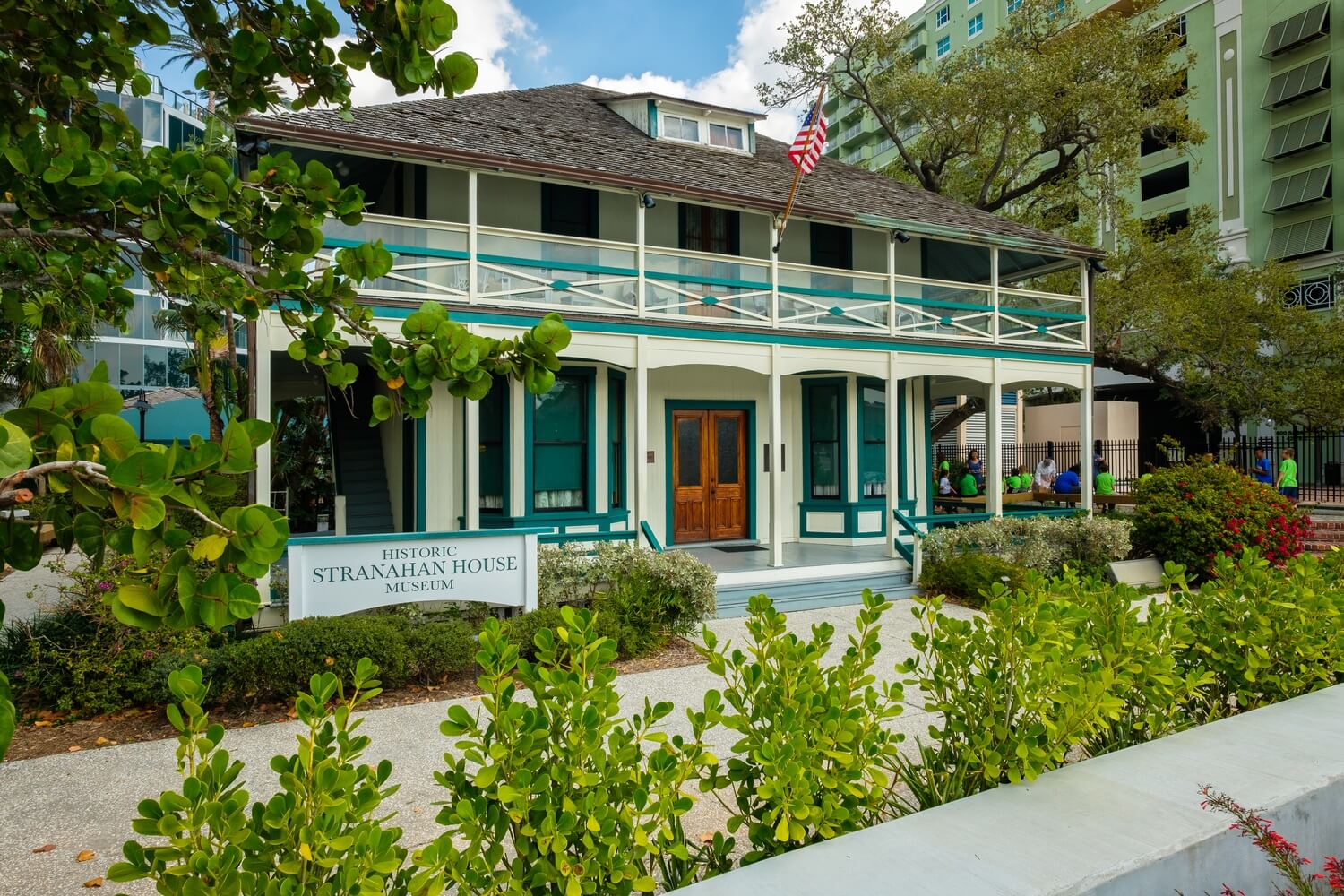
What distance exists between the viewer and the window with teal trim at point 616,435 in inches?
516

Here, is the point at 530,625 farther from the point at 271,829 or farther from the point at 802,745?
the point at 271,829

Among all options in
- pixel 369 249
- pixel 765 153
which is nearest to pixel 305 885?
pixel 369 249

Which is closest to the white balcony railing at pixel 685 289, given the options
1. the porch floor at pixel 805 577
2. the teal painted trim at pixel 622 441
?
the teal painted trim at pixel 622 441

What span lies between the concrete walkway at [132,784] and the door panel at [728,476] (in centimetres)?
708

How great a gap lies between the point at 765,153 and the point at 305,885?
17.4 m

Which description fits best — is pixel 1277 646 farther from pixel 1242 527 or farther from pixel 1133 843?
pixel 1242 527

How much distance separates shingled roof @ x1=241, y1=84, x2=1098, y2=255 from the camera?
427 inches

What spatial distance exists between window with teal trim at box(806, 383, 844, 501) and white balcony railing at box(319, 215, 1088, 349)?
1.70 meters

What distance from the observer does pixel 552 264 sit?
11.6 meters

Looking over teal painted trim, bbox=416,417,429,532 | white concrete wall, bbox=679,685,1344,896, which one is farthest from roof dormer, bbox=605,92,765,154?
white concrete wall, bbox=679,685,1344,896

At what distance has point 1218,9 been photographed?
34.2m

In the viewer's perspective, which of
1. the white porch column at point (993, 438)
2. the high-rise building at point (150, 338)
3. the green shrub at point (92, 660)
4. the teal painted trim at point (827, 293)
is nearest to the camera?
the green shrub at point (92, 660)

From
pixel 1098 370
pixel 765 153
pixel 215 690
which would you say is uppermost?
pixel 765 153

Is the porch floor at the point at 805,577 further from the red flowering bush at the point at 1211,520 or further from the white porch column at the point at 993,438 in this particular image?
the red flowering bush at the point at 1211,520
